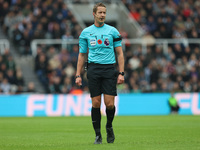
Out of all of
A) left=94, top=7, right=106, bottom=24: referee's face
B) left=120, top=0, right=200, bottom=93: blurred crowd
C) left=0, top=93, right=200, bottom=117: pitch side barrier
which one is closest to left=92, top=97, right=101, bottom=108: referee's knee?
left=94, top=7, right=106, bottom=24: referee's face

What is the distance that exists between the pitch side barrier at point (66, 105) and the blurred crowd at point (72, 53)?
1465mm

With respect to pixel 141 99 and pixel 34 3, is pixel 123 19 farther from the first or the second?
pixel 141 99

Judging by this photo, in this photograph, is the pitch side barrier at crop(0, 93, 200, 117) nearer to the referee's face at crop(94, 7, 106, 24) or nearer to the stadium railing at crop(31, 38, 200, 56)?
the stadium railing at crop(31, 38, 200, 56)

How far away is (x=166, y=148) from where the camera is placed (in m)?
7.70

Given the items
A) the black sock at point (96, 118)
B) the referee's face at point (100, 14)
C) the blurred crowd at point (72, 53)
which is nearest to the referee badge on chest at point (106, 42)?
the referee's face at point (100, 14)

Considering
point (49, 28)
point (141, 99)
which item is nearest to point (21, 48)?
point (49, 28)

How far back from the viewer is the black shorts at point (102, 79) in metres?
8.67

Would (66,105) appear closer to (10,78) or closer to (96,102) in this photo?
(10,78)

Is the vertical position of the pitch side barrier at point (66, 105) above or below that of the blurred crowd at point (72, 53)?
below

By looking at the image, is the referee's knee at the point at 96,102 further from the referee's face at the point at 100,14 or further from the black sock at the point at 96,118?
the referee's face at the point at 100,14

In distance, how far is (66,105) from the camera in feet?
74.7

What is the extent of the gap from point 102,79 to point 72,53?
16.9 metres

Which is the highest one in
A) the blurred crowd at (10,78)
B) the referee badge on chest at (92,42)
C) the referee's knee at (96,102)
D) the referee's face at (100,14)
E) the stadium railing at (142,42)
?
the referee's face at (100,14)

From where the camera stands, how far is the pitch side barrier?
22.6m
